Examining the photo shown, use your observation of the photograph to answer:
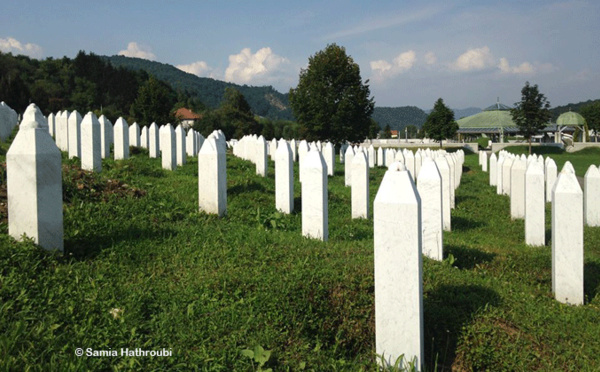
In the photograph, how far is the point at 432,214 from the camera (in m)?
5.93

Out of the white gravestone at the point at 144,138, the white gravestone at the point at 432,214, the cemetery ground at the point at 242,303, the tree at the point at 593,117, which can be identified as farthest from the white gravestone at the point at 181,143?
the tree at the point at 593,117

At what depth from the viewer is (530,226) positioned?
23.3ft

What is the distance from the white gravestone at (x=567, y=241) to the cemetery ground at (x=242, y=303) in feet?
0.62

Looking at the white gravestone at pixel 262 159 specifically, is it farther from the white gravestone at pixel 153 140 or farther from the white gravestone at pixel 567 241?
the white gravestone at pixel 567 241

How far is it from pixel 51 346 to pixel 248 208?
191 inches

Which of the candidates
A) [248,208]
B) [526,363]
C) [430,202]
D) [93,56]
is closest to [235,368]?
[526,363]

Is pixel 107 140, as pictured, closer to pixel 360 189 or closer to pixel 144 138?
pixel 144 138

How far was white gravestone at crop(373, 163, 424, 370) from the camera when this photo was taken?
329cm

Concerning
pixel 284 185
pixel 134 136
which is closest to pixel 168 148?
pixel 284 185

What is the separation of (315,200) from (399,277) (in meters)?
2.99

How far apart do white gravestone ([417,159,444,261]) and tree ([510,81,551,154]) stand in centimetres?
3969

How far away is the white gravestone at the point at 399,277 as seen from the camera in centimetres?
329

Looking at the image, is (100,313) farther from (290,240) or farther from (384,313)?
(290,240)

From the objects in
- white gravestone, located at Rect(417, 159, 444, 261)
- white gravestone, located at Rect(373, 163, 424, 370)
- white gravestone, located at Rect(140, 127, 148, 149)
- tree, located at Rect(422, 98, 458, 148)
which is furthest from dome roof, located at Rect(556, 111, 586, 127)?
white gravestone, located at Rect(373, 163, 424, 370)
